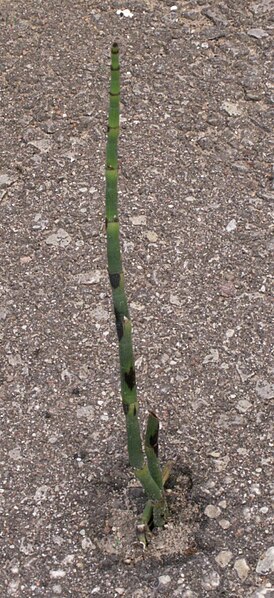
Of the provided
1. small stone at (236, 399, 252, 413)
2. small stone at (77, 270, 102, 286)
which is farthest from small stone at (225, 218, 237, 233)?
small stone at (236, 399, 252, 413)

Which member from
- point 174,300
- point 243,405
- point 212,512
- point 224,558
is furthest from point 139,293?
point 224,558

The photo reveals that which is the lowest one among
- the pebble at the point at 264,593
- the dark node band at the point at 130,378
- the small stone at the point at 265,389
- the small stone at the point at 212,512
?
the pebble at the point at 264,593

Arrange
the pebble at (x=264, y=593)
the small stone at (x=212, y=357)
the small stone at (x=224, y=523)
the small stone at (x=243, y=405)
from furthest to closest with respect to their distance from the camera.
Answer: the small stone at (x=212, y=357) < the small stone at (x=243, y=405) < the small stone at (x=224, y=523) < the pebble at (x=264, y=593)

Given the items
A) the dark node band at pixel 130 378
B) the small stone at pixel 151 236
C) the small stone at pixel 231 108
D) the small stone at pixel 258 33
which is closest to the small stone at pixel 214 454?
the dark node band at pixel 130 378

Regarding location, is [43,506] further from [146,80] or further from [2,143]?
[146,80]

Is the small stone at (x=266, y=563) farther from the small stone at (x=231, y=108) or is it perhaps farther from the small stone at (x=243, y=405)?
the small stone at (x=231, y=108)

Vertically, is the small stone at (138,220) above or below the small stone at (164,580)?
above

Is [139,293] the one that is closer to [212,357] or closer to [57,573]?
[212,357]
